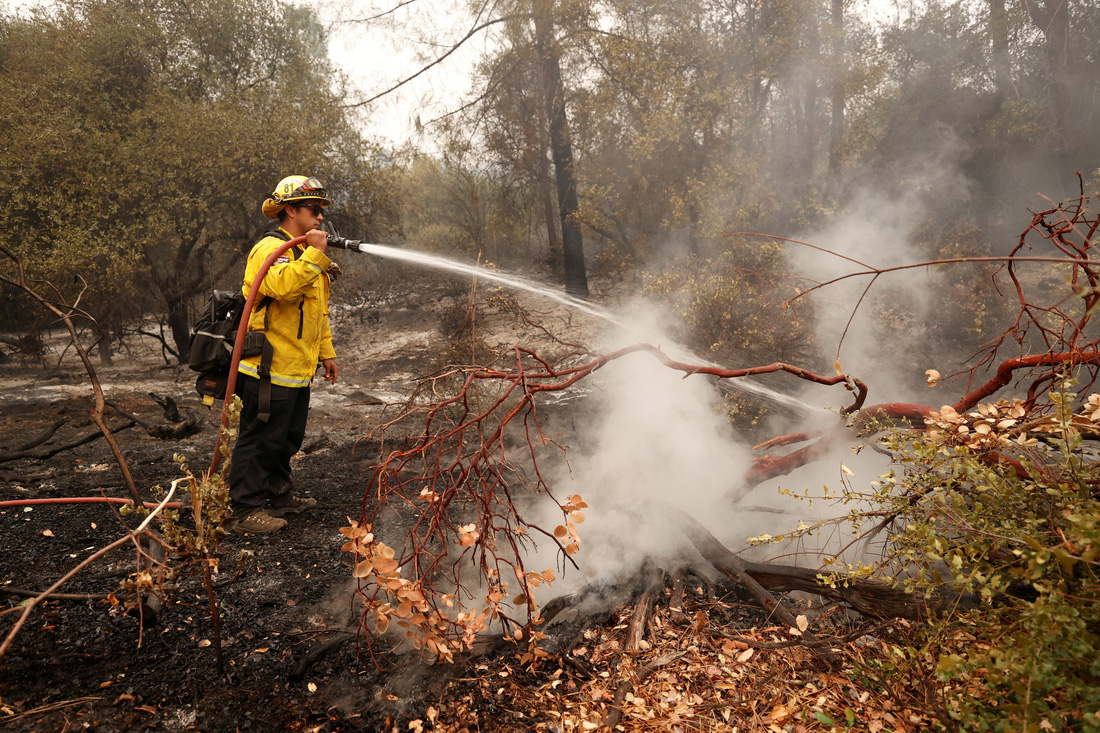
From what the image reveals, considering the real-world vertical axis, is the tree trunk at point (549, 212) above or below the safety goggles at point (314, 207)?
above

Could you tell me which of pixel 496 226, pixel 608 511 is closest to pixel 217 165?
pixel 496 226

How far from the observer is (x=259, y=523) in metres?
→ 3.55

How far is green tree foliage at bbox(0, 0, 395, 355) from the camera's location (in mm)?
8109

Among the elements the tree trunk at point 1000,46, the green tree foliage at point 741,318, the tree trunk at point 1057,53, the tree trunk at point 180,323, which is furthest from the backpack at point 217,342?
the tree trunk at point 1000,46

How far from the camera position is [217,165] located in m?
8.85

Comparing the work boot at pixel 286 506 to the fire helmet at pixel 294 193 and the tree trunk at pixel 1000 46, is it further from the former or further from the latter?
the tree trunk at pixel 1000 46

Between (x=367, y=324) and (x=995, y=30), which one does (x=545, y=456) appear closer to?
(x=367, y=324)

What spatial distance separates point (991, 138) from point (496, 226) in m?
9.32

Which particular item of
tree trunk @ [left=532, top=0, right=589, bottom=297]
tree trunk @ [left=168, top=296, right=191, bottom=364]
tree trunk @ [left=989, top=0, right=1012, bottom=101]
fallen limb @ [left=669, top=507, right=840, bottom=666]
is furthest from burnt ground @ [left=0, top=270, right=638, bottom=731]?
tree trunk @ [left=989, top=0, right=1012, bottom=101]

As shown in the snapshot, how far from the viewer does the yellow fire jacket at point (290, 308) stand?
3.25 metres

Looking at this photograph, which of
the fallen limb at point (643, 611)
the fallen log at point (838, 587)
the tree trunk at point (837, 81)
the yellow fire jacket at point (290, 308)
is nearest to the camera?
the fallen log at point (838, 587)

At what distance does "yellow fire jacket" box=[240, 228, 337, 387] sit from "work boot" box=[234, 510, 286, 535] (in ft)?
2.90

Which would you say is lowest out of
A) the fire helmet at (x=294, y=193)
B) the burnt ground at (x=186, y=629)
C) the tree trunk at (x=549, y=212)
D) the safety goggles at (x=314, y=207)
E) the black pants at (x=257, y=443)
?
the burnt ground at (x=186, y=629)

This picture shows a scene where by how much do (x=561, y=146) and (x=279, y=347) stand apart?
819cm
